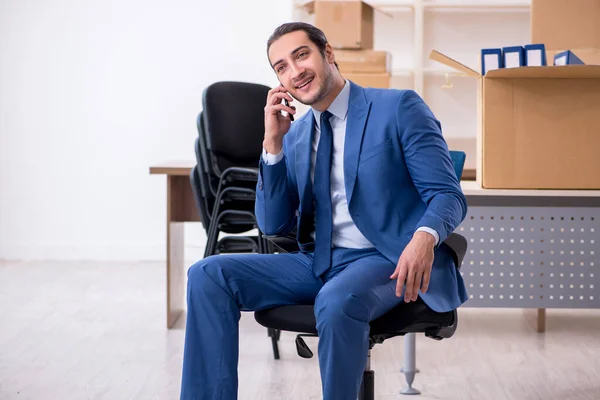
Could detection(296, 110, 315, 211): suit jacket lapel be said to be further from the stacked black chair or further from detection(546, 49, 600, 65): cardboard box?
detection(546, 49, 600, 65): cardboard box

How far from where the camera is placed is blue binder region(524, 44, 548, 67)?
9.68 ft

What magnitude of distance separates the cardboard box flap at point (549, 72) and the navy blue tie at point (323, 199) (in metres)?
1.00

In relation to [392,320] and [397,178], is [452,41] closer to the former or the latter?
[397,178]

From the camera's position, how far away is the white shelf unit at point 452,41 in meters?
5.76

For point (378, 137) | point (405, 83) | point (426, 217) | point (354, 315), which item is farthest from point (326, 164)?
point (405, 83)

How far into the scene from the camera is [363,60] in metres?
4.88

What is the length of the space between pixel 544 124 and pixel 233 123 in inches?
50.9

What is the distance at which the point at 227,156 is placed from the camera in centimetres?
353

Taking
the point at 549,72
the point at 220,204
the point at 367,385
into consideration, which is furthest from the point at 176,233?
the point at 367,385

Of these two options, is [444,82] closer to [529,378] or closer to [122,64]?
[122,64]

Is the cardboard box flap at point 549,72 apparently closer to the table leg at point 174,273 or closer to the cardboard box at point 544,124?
the cardboard box at point 544,124

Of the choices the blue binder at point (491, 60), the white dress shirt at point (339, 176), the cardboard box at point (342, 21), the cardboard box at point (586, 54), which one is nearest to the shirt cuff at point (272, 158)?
the white dress shirt at point (339, 176)

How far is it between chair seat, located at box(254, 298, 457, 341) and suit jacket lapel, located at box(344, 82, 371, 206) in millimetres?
297

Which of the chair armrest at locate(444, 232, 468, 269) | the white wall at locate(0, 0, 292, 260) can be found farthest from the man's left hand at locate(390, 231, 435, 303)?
the white wall at locate(0, 0, 292, 260)
